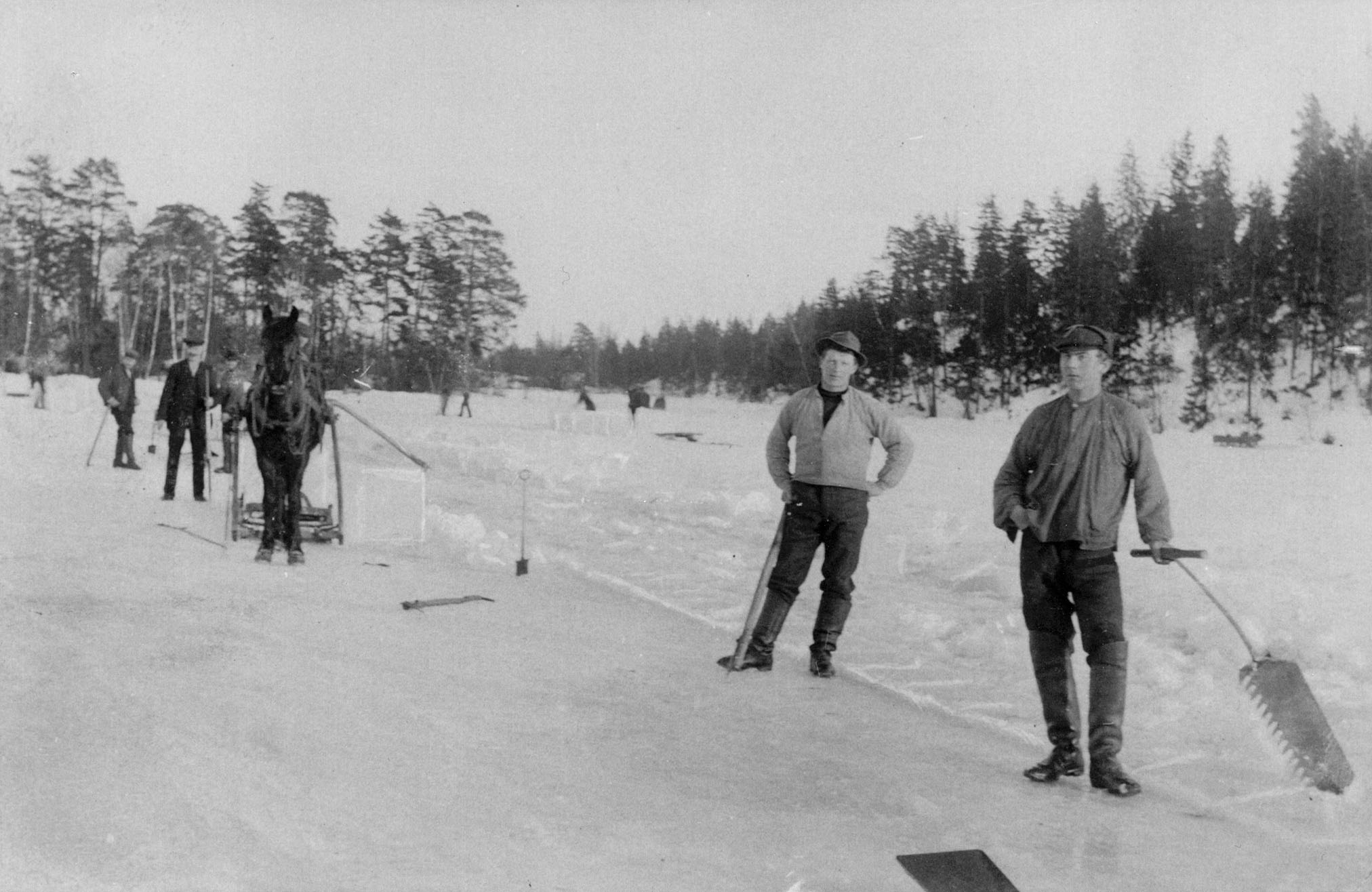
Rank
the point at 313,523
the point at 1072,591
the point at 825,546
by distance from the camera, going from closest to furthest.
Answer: the point at 1072,591
the point at 825,546
the point at 313,523

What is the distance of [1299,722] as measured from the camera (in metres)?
3.90

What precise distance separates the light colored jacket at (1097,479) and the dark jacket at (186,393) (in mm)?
10397

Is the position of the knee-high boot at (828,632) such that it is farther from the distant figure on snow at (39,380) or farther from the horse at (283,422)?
the distant figure on snow at (39,380)

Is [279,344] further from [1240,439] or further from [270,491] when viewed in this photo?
[1240,439]

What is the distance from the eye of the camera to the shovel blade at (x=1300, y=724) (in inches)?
151

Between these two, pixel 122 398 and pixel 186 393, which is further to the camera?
pixel 122 398

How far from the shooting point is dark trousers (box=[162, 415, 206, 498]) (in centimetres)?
1183

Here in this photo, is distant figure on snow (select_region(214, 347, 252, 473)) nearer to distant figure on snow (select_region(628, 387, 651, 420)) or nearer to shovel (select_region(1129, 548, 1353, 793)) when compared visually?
shovel (select_region(1129, 548, 1353, 793))

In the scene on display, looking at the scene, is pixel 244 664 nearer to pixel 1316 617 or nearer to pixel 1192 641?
pixel 1192 641

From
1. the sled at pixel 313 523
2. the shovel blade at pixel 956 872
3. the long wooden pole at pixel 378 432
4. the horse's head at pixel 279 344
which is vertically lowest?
the shovel blade at pixel 956 872

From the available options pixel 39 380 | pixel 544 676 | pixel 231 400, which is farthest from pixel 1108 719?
pixel 39 380

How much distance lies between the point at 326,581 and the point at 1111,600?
17.8ft

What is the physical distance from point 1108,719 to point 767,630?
218 centimetres

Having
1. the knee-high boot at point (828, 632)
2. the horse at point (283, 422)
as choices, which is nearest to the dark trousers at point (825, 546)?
the knee-high boot at point (828, 632)
